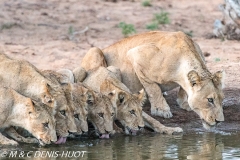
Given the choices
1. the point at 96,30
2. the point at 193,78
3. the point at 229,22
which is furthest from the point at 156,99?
the point at 96,30

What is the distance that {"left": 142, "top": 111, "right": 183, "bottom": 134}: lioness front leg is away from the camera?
1273cm

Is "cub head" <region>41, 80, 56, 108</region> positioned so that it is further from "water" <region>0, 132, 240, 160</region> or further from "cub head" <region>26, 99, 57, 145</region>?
"water" <region>0, 132, 240, 160</region>

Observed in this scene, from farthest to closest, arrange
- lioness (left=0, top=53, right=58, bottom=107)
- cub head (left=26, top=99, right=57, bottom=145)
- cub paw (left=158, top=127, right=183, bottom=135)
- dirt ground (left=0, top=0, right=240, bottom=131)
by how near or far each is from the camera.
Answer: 1. dirt ground (left=0, top=0, right=240, bottom=131)
2. cub paw (left=158, top=127, right=183, bottom=135)
3. lioness (left=0, top=53, right=58, bottom=107)
4. cub head (left=26, top=99, right=57, bottom=145)

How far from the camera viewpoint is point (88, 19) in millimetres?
20781

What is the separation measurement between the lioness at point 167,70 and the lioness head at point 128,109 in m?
0.91

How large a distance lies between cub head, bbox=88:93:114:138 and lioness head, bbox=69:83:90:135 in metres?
0.11

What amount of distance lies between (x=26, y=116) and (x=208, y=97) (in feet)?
9.55

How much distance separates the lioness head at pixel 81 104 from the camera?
11828mm

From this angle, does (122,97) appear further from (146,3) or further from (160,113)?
(146,3)

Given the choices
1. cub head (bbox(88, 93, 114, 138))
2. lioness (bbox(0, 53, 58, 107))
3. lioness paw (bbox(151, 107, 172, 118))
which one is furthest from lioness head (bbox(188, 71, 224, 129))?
lioness (bbox(0, 53, 58, 107))

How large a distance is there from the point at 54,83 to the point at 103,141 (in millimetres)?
1130

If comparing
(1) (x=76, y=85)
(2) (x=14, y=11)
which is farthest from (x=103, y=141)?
(2) (x=14, y=11)

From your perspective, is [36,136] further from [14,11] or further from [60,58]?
[14,11]

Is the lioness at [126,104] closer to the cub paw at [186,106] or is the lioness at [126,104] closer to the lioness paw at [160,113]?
the lioness paw at [160,113]
